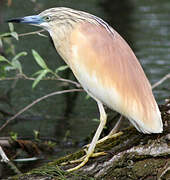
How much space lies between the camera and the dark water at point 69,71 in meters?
5.77

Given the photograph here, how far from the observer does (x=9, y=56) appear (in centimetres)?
720

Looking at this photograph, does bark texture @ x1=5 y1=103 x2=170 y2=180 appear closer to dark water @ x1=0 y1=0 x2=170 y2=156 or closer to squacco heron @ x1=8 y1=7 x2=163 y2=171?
squacco heron @ x1=8 y1=7 x2=163 y2=171

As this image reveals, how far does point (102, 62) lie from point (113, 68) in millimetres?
75

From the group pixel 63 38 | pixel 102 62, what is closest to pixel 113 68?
pixel 102 62

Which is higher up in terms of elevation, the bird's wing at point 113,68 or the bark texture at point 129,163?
the bird's wing at point 113,68

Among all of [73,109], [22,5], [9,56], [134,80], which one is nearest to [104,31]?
[134,80]

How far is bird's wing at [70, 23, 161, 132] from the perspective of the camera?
3227mm

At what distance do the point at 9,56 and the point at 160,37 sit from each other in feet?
7.90

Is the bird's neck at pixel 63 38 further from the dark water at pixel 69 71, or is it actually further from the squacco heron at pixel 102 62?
the dark water at pixel 69 71

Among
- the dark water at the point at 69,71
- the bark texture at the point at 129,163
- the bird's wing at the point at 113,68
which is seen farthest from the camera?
the dark water at the point at 69,71

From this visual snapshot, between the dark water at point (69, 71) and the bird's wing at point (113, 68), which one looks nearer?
the bird's wing at point (113, 68)

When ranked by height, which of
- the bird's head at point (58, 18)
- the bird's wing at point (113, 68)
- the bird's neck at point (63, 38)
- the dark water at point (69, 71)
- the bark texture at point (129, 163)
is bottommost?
the dark water at point (69, 71)

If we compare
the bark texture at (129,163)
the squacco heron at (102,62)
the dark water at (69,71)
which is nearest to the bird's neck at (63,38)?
the squacco heron at (102,62)

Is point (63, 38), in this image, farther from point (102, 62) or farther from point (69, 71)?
point (69, 71)
